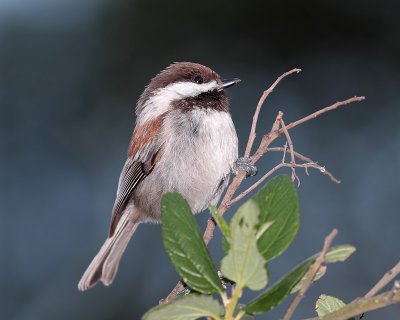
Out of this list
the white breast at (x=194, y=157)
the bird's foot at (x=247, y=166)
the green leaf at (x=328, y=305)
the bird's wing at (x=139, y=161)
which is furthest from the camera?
the bird's wing at (x=139, y=161)

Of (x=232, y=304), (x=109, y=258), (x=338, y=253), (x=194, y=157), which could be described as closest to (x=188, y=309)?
(x=232, y=304)

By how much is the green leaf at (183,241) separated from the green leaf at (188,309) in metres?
0.03

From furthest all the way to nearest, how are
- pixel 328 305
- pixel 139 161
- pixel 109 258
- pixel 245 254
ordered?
pixel 139 161 → pixel 109 258 → pixel 328 305 → pixel 245 254

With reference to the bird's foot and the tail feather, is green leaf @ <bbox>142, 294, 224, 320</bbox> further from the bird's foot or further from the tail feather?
the tail feather

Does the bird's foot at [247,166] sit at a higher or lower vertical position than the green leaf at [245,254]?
lower

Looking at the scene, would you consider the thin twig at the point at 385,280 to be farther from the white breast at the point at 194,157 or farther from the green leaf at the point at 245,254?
the white breast at the point at 194,157

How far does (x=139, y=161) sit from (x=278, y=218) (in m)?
2.35

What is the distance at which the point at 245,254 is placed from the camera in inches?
25.9

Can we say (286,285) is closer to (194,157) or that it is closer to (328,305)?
(328,305)

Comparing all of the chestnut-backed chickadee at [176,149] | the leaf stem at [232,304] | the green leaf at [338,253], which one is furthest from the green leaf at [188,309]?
the chestnut-backed chickadee at [176,149]

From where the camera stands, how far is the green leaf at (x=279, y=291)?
0.66 m

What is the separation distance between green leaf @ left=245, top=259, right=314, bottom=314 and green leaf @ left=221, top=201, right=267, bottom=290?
1cm

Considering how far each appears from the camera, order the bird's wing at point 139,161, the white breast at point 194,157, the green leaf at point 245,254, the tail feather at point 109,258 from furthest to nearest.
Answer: the bird's wing at point 139,161 → the white breast at point 194,157 → the tail feather at point 109,258 → the green leaf at point 245,254

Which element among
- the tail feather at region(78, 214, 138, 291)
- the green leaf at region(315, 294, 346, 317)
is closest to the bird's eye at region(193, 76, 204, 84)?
the tail feather at region(78, 214, 138, 291)
